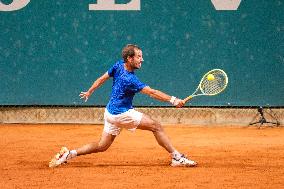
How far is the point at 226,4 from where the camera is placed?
35.6ft

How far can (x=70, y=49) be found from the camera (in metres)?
11.1

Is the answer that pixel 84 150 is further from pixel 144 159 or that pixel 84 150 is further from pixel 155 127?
pixel 144 159

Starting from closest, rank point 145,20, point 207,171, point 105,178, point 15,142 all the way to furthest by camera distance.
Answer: point 105,178, point 207,171, point 15,142, point 145,20

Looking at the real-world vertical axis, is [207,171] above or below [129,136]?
above

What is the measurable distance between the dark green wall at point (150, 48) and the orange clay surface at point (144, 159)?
0.79 m

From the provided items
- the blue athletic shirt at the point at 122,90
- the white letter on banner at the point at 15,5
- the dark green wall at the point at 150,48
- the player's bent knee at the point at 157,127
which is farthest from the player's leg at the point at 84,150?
the white letter on banner at the point at 15,5

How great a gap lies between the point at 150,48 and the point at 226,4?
5.23 ft

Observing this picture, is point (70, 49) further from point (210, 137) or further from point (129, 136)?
point (210, 137)

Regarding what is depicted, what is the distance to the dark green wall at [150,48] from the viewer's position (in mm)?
10875

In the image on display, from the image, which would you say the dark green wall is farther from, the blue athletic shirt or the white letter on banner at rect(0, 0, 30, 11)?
the blue athletic shirt

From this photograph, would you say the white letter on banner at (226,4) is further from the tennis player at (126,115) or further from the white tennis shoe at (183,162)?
the white tennis shoe at (183,162)

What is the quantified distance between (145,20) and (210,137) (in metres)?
2.69

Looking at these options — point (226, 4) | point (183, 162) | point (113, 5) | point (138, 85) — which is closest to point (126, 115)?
point (138, 85)

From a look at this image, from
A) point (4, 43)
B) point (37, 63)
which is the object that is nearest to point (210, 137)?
point (37, 63)
